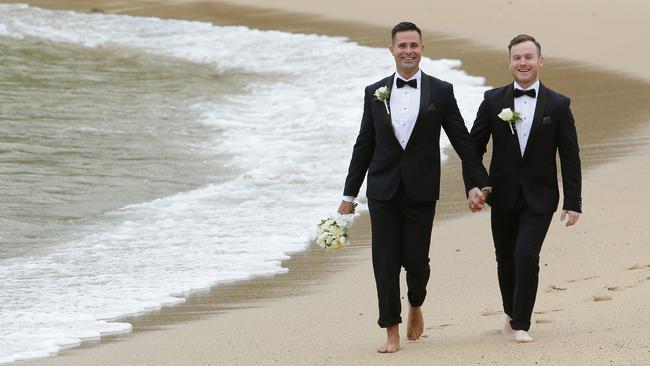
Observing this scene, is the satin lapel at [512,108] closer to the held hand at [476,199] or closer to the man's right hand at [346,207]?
the held hand at [476,199]

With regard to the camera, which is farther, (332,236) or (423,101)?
(332,236)

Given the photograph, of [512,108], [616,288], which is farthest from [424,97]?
[616,288]

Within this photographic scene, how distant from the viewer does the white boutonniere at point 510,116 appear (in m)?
6.16

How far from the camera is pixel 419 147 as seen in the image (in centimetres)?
623

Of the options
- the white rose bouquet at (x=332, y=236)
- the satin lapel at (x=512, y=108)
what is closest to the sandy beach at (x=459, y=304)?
the white rose bouquet at (x=332, y=236)

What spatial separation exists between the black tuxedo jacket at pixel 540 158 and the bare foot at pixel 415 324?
2.32 feet

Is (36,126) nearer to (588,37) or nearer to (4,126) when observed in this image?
(4,126)

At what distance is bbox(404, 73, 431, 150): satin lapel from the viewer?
620 cm

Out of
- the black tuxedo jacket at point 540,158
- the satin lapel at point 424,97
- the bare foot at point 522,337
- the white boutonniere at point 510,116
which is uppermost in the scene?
the satin lapel at point 424,97

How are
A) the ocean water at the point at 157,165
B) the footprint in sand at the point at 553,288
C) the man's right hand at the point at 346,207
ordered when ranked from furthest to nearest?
the ocean water at the point at 157,165 < the footprint in sand at the point at 553,288 < the man's right hand at the point at 346,207

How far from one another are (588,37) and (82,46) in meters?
11.5

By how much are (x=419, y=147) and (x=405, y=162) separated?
0.35 ft

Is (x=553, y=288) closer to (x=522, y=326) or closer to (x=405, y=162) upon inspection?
(x=522, y=326)

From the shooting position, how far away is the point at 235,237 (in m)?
10.0
